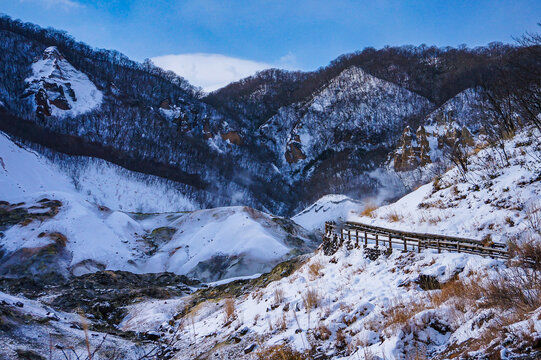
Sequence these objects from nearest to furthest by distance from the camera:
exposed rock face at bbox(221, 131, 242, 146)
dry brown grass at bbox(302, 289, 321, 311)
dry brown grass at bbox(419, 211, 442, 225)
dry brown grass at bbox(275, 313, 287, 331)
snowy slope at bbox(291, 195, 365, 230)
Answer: dry brown grass at bbox(275, 313, 287, 331), dry brown grass at bbox(302, 289, 321, 311), dry brown grass at bbox(419, 211, 442, 225), snowy slope at bbox(291, 195, 365, 230), exposed rock face at bbox(221, 131, 242, 146)

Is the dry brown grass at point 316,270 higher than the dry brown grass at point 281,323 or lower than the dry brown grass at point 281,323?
lower

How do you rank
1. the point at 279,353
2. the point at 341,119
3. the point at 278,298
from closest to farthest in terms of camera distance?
the point at 279,353, the point at 278,298, the point at 341,119

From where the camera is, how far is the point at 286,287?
11.7 m

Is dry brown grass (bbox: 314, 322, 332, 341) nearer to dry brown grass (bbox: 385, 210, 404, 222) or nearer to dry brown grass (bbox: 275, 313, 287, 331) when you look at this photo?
dry brown grass (bbox: 275, 313, 287, 331)

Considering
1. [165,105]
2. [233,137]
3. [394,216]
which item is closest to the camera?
[394,216]

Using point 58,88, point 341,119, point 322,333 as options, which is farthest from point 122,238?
point 341,119

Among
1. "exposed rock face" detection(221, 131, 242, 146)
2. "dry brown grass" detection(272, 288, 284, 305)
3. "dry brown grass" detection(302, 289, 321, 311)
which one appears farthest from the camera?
"exposed rock face" detection(221, 131, 242, 146)

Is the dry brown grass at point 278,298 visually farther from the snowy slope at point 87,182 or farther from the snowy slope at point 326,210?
the snowy slope at point 326,210

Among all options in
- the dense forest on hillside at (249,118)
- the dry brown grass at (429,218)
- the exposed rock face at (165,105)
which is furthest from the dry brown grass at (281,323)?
the exposed rock face at (165,105)

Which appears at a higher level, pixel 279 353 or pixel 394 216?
pixel 394 216

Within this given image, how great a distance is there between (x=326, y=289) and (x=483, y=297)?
446cm

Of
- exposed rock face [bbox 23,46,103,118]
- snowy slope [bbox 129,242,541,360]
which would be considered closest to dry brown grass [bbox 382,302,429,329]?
snowy slope [bbox 129,242,541,360]

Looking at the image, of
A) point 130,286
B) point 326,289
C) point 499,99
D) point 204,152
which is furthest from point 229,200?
point 326,289

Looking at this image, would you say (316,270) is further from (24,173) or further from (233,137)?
(233,137)
